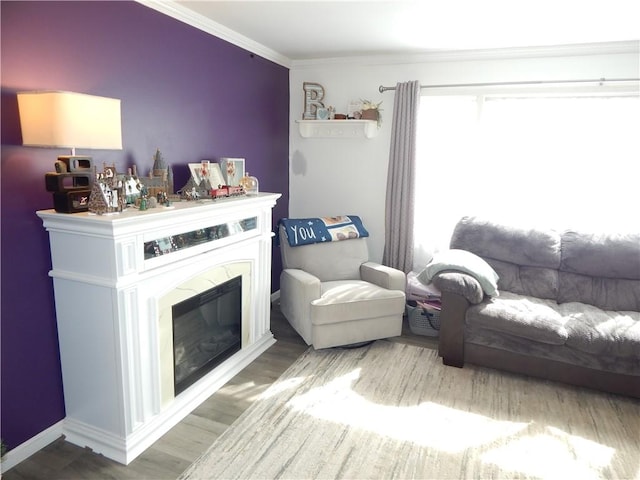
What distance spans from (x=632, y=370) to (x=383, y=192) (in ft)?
7.75

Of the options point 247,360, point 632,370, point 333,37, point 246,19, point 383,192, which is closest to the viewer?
point 632,370

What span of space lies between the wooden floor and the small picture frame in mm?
1324

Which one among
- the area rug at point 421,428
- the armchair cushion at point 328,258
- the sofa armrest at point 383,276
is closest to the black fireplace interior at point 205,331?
the area rug at point 421,428

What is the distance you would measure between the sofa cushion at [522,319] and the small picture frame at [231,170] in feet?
6.16

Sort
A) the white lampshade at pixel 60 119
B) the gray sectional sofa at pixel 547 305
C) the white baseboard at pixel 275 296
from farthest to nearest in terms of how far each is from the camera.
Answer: the white baseboard at pixel 275 296
the gray sectional sofa at pixel 547 305
the white lampshade at pixel 60 119

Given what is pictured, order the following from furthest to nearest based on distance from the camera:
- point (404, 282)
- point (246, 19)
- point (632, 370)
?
point (404, 282) < point (246, 19) < point (632, 370)

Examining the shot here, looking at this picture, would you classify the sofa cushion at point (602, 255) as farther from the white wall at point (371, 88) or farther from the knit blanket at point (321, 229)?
the knit blanket at point (321, 229)

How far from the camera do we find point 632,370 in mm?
2719

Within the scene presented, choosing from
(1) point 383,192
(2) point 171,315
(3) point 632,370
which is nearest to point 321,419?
(2) point 171,315

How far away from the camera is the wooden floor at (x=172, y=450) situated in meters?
2.08

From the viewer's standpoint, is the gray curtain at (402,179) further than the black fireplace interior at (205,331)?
Yes

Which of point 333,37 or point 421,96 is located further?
point 421,96

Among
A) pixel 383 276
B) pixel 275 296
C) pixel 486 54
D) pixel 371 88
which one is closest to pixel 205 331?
pixel 383 276

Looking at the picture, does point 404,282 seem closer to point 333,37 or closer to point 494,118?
point 494,118
